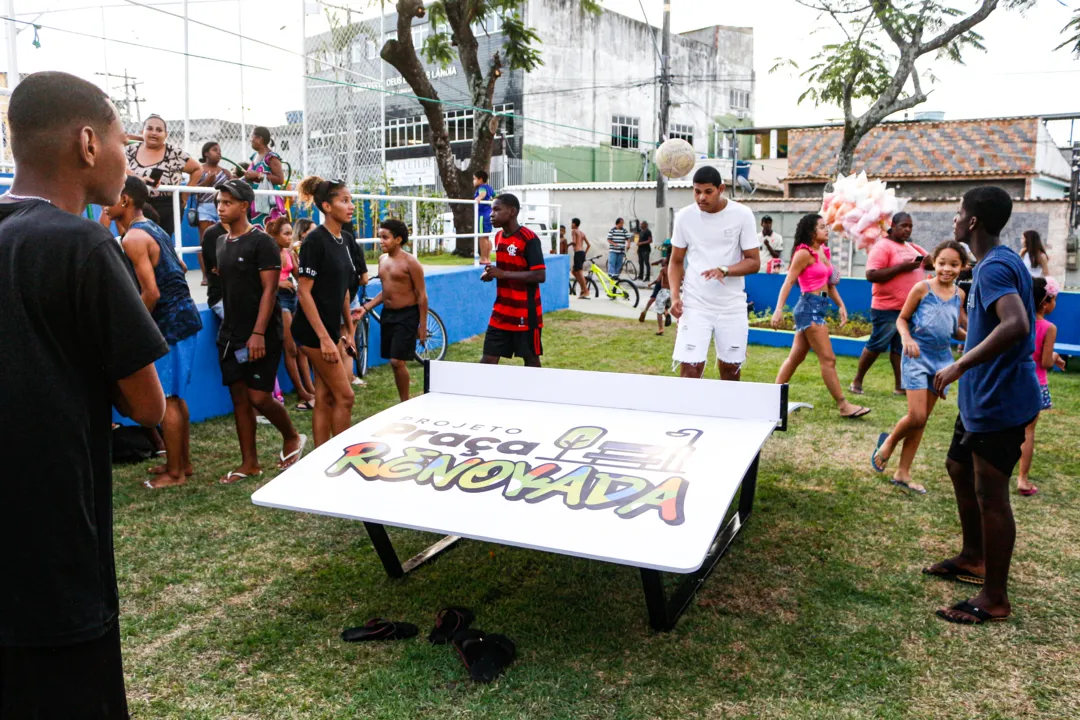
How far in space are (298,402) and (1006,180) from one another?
25.1m

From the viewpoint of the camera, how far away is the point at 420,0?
17578 millimetres

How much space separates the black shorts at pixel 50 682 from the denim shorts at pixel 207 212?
320 inches

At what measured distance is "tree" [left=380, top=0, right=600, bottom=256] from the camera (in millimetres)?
17891

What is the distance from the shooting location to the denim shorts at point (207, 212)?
30.4 ft

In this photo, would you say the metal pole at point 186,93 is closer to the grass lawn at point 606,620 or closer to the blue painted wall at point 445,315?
the blue painted wall at point 445,315

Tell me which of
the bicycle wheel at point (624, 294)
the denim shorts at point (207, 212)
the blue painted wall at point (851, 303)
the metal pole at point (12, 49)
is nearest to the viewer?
the metal pole at point (12, 49)

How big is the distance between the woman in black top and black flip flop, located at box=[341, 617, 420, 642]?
6.32 feet

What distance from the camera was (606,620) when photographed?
3836mm

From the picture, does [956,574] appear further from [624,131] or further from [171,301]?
[624,131]

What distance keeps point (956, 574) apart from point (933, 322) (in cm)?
190

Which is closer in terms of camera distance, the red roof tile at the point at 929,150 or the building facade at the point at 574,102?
the red roof tile at the point at 929,150

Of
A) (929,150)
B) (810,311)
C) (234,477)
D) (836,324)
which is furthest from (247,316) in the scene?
(929,150)

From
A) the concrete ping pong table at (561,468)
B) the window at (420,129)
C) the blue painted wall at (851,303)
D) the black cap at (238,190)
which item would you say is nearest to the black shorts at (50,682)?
the concrete ping pong table at (561,468)

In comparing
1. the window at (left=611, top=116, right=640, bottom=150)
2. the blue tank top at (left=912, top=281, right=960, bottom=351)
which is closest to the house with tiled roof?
the window at (left=611, top=116, right=640, bottom=150)
